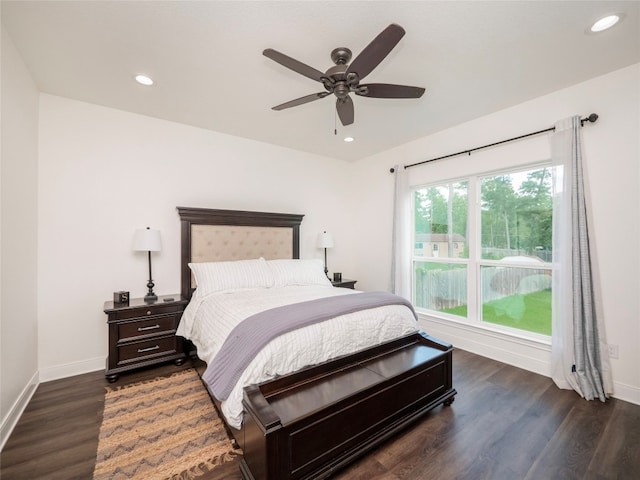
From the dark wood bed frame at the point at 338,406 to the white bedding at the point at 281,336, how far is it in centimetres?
7

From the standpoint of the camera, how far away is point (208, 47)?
2096mm

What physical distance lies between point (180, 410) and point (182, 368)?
0.82 meters

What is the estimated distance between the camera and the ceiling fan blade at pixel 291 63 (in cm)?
170

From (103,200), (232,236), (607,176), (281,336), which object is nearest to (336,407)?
(281,336)

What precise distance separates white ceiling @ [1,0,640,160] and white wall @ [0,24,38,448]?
0.32m

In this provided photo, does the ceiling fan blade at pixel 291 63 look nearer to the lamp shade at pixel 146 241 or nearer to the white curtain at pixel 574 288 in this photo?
the lamp shade at pixel 146 241

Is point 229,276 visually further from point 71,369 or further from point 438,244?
point 438,244

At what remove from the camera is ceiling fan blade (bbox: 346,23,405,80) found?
1.47 metres

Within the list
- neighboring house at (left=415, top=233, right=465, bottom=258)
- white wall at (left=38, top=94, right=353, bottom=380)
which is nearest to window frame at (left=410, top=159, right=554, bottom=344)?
neighboring house at (left=415, top=233, right=465, bottom=258)

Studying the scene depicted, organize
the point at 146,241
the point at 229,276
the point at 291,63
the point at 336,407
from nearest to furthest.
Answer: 1. the point at 336,407
2. the point at 291,63
3. the point at 146,241
4. the point at 229,276

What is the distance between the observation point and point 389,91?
2043 mm

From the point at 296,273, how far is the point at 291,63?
2.33 meters

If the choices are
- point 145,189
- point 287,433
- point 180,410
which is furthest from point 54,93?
point 287,433

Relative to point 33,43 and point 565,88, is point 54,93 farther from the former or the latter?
point 565,88
